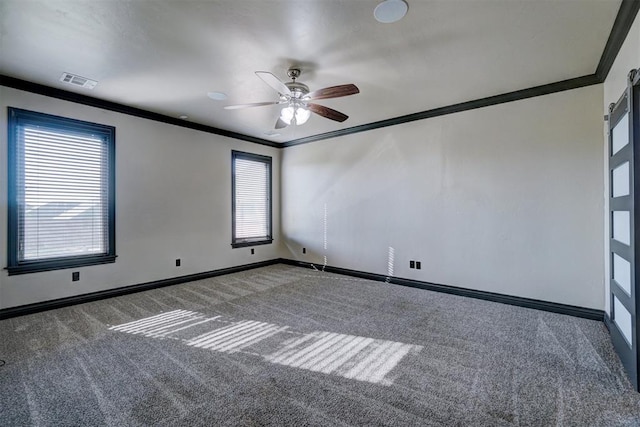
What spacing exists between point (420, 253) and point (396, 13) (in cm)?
340

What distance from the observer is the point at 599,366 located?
2365mm

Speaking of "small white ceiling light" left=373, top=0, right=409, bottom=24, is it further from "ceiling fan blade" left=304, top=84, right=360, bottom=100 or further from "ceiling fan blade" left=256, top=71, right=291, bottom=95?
"ceiling fan blade" left=256, top=71, right=291, bottom=95

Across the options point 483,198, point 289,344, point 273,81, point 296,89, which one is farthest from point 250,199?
point 483,198

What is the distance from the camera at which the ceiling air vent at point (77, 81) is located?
3.35 m

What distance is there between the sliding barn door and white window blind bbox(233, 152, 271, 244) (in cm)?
539

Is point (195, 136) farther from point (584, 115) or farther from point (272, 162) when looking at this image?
point (584, 115)

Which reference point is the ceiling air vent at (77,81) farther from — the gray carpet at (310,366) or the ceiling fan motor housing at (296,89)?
the gray carpet at (310,366)

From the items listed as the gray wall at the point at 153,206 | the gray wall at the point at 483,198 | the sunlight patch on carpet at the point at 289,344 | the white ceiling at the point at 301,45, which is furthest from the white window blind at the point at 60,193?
the gray wall at the point at 483,198

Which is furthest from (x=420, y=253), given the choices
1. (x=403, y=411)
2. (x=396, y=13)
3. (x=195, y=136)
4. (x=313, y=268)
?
(x=195, y=136)

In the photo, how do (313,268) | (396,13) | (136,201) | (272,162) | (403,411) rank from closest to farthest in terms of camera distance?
(403,411)
(396,13)
(136,201)
(313,268)
(272,162)

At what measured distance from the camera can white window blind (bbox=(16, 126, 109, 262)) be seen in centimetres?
354

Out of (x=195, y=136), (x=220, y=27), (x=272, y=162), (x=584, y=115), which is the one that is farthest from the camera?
(x=272, y=162)

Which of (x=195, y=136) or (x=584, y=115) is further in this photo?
(x=195, y=136)

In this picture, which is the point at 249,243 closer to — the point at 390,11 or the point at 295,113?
the point at 295,113
